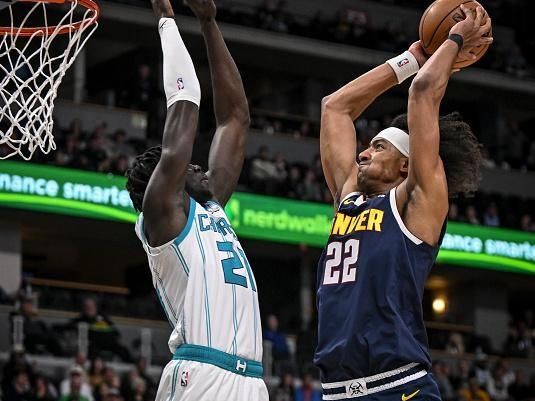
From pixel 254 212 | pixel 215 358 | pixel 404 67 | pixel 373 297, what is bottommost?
pixel 215 358

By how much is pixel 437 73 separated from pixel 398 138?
0.38m

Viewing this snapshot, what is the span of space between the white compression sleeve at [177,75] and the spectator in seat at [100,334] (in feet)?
39.4

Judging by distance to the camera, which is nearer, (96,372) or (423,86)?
(423,86)

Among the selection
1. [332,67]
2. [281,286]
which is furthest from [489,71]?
[281,286]

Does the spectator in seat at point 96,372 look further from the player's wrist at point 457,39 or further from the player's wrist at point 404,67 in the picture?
the player's wrist at point 457,39

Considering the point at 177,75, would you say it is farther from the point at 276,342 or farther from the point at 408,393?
the point at 276,342

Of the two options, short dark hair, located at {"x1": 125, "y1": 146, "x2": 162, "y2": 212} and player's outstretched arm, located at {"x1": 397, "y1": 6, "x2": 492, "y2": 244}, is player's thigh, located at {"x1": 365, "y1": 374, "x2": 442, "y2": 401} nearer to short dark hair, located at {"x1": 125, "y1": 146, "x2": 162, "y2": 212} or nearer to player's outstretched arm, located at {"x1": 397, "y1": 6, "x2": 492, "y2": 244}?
player's outstretched arm, located at {"x1": 397, "y1": 6, "x2": 492, "y2": 244}

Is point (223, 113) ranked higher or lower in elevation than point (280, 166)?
lower

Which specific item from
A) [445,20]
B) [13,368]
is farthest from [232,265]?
[13,368]

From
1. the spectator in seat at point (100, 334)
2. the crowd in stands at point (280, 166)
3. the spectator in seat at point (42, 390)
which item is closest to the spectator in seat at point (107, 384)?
the spectator in seat at point (42, 390)

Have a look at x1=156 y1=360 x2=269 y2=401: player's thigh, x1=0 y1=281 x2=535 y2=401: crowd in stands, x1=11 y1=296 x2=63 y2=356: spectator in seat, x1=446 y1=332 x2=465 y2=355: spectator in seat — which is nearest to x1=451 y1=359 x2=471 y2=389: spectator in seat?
x1=0 y1=281 x2=535 y2=401: crowd in stands

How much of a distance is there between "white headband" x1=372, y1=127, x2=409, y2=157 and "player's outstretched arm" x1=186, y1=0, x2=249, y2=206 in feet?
2.30

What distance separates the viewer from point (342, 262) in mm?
5648

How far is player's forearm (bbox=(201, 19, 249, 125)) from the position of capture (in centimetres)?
617
